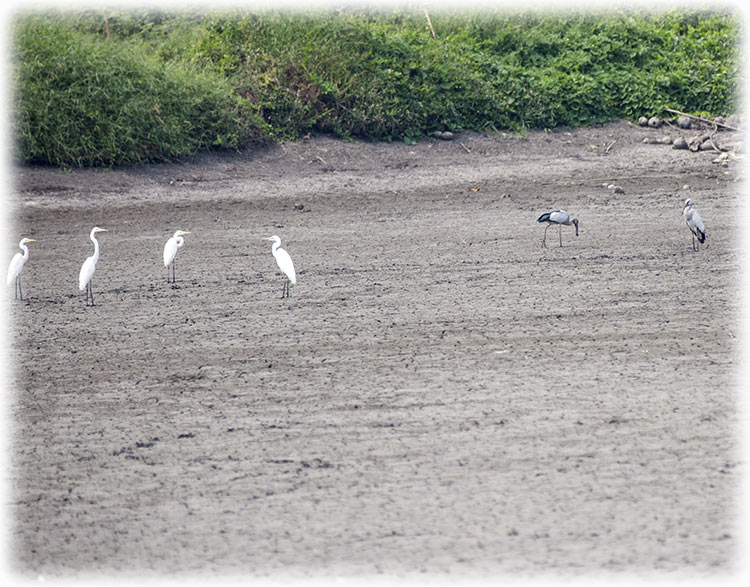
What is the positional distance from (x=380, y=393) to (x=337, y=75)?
1028 centimetres

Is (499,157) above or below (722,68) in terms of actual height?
below

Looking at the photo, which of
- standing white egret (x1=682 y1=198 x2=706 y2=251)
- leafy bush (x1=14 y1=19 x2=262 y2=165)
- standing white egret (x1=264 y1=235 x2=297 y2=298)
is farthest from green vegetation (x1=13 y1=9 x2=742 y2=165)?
standing white egret (x1=682 y1=198 x2=706 y2=251)

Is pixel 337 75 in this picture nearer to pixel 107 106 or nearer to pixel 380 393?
pixel 107 106

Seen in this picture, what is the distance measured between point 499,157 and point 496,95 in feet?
6.12

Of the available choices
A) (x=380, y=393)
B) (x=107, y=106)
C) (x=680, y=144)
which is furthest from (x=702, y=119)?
(x=380, y=393)

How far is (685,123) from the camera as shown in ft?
52.7

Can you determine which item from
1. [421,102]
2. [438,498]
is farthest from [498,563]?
[421,102]

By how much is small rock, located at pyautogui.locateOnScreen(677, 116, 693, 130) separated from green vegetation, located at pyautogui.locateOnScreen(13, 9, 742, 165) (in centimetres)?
46

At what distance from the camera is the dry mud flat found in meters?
4.63

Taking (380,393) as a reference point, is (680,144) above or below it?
above

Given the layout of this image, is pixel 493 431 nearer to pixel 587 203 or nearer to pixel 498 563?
pixel 498 563

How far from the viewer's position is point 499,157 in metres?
14.8

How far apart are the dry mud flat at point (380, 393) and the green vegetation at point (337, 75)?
1933 mm

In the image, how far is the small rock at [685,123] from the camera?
16.1m
